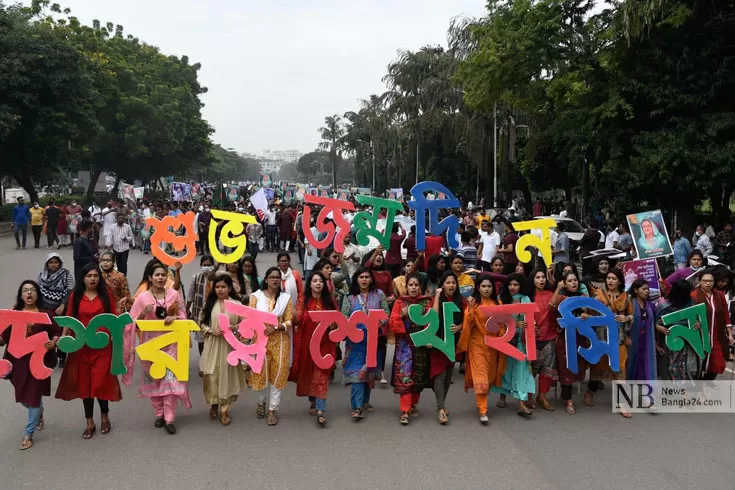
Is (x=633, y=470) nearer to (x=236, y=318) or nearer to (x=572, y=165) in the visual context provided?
(x=236, y=318)

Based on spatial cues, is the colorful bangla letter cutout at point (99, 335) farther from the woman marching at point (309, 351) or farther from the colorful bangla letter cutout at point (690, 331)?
the colorful bangla letter cutout at point (690, 331)

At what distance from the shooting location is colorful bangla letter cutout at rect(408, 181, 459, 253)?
380 inches

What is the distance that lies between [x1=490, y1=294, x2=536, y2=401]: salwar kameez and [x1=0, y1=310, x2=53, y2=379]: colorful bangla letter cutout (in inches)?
150

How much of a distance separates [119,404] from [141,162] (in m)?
44.0

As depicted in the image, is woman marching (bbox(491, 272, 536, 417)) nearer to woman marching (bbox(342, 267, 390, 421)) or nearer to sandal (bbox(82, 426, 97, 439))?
woman marching (bbox(342, 267, 390, 421))

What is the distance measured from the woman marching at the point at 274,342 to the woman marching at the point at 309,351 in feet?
0.36

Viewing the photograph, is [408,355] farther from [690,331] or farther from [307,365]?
[690,331]

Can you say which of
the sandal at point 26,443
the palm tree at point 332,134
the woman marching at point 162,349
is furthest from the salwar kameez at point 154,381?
the palm tree at point 332,134

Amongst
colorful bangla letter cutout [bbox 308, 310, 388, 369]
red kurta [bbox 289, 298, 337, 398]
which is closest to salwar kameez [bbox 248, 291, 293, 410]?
red kurta [bbox 289, 298, 337, 398]

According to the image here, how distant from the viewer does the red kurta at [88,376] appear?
534 cm

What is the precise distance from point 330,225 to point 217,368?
12.3 ft

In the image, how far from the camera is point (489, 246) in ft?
39.0

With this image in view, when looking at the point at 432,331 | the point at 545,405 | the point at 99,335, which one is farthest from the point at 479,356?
the point at 99,335

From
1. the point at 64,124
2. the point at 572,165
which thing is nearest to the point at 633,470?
the point at 572,165
